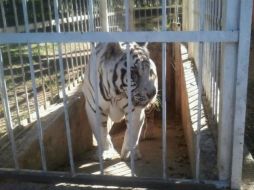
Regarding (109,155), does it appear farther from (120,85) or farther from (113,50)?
(113,50)

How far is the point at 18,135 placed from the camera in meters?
3.38

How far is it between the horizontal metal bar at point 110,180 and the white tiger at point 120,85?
2.87ft

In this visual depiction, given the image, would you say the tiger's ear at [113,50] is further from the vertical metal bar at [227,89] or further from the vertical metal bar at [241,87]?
the vertical metal bar at [241,87]

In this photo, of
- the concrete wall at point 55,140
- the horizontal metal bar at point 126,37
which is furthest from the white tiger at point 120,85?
the horizontal metal bar at point 126,37

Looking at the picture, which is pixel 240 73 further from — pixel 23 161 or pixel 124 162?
pixel 124 162

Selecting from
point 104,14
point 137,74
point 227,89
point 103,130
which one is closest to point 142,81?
point 137,74

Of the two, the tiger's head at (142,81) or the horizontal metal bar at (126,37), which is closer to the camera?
the horizontal metal bar at (126,37)

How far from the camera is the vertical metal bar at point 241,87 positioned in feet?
6.49

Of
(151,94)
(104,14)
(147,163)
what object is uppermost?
(104,14)

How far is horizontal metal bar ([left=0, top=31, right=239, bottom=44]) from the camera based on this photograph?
2056 mm

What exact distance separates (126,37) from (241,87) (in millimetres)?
691

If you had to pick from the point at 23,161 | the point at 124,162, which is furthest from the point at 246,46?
the point at 124,162

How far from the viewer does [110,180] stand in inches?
96.5

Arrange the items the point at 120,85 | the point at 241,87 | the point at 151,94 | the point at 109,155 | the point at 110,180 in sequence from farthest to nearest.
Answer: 1. the point at 109,155
2. the point at 120,85
3. the point at 151,94
4. the point at 110,180
5. the point at 241,87
